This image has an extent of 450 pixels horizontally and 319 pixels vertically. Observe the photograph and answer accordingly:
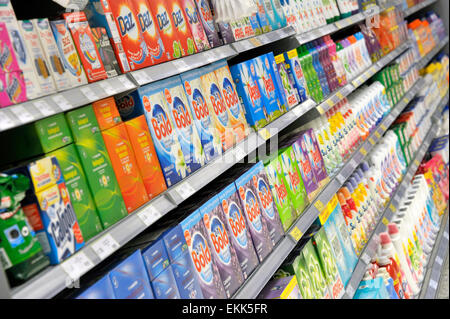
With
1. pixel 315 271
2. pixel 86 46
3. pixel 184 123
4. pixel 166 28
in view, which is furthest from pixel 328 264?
pixel 86 46

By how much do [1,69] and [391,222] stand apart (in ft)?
Answer: 10.2

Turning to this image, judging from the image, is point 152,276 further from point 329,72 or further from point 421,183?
point 421,183

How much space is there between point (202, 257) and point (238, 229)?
0.29 m

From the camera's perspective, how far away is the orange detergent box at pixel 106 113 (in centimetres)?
165

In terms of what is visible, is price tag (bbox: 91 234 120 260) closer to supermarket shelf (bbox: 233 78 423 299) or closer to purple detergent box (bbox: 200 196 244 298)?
→ purple detergent box (bbox: 200 196 244 298)

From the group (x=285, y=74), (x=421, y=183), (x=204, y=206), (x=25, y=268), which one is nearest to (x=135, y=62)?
(x=204, y=206)

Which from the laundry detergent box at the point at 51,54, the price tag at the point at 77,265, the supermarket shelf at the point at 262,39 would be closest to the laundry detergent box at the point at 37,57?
the laundry detergent box at the point at 51,54

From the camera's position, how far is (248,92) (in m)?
2.56

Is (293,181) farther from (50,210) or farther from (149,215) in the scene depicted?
(50,210)

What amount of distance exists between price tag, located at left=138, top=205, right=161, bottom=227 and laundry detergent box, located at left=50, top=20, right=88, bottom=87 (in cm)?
40

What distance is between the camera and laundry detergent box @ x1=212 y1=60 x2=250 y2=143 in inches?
93.7

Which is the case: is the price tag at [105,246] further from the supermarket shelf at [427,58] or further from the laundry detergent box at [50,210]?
the supermarket shelf at [427,58]

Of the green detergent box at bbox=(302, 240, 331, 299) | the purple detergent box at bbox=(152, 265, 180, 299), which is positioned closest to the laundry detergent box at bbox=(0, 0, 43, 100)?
the purple detergent box at bbox=(152, 265, 180, 299)

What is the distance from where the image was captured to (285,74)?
118 inches
